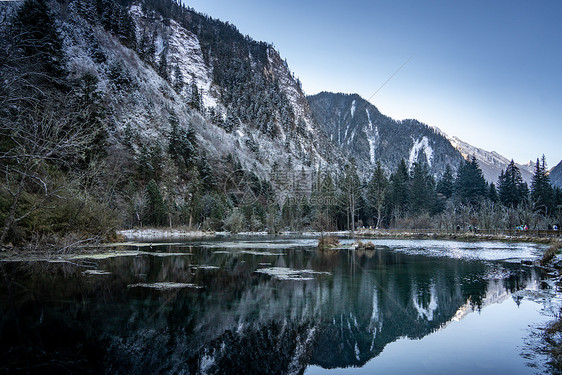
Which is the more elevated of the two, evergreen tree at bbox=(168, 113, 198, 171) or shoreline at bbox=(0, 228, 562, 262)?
evergreen tree at bbox=(168, 113, 198, 171)

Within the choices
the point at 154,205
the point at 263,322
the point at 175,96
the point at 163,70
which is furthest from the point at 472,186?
the point at 163,70

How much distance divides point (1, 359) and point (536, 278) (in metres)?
21.5

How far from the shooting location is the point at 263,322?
9930 mm

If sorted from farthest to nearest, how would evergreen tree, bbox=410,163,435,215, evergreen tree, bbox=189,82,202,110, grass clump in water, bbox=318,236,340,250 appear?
evergreen tree, bbox=189,82,202,110 < evergreen tree, bbox=410,163,435,215 < grass clump in water, bbox=318,236,340,250

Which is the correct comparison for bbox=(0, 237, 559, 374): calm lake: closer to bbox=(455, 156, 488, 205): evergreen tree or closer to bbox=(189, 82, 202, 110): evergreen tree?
bbox=(455, 156, 488, 205): evergreen tree

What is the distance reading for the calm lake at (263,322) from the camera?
725cm

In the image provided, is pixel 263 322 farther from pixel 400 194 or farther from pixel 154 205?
pixel 400 194

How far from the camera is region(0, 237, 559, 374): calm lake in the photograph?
7.25 metres

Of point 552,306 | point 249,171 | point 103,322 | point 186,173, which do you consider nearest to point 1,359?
point 103,322

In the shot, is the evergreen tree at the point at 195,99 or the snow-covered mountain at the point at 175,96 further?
the evergreen tree at the point at 195,99

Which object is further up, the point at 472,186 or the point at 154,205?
the point at 472,186

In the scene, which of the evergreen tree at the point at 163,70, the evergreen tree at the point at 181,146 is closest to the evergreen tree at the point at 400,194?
the evergreen tree at the point at 181,146

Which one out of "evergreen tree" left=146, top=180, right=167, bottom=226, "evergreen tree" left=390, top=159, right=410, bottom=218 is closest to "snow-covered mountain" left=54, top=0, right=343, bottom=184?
"evergreen tree" left=146, top=180, right=167, bottom=226

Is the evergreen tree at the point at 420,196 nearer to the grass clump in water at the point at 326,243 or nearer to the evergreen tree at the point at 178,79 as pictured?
the grass clump in water at the point at 326,243
